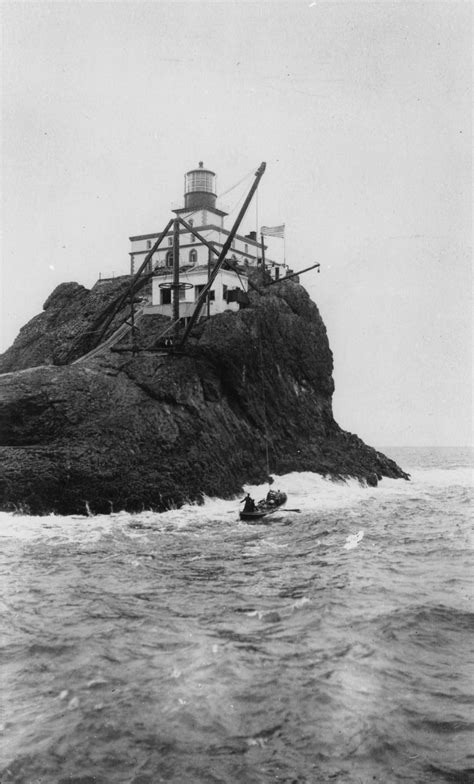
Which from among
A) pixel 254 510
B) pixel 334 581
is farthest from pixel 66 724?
pixel 254 510

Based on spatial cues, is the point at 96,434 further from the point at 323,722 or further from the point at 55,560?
the point at 323,722

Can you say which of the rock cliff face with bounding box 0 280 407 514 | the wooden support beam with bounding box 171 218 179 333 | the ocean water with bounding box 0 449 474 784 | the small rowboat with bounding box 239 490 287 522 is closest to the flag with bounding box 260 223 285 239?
the rock cliff face with bounding box 0 280 407 514

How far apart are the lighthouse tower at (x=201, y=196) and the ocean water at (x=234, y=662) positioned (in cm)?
4829

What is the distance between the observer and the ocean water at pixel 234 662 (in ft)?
32.1

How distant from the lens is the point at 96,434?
36.3m

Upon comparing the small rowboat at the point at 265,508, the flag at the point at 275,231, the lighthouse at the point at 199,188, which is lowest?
the small rowboat at the point at 265,508

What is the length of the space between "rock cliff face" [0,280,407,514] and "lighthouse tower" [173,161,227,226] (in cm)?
1325

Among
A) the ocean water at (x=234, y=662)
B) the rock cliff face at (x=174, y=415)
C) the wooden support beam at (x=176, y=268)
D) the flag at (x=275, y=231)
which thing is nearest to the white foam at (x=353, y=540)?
the ocean water at (x=234, y=662)

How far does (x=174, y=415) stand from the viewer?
4119 cm

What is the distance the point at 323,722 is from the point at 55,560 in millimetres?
14540

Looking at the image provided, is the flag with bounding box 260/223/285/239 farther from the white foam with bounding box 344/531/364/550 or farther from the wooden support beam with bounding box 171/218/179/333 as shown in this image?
the white foam with bounding box 344/531/364/550

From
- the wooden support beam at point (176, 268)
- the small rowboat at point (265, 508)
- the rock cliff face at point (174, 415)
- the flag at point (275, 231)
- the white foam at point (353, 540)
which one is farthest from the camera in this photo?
the flag at point (275, 231)

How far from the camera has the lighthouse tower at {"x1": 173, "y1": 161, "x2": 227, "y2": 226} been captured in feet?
224

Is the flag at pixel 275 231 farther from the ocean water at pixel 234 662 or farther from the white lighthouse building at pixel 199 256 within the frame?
the ocean water at pixel 234 662
